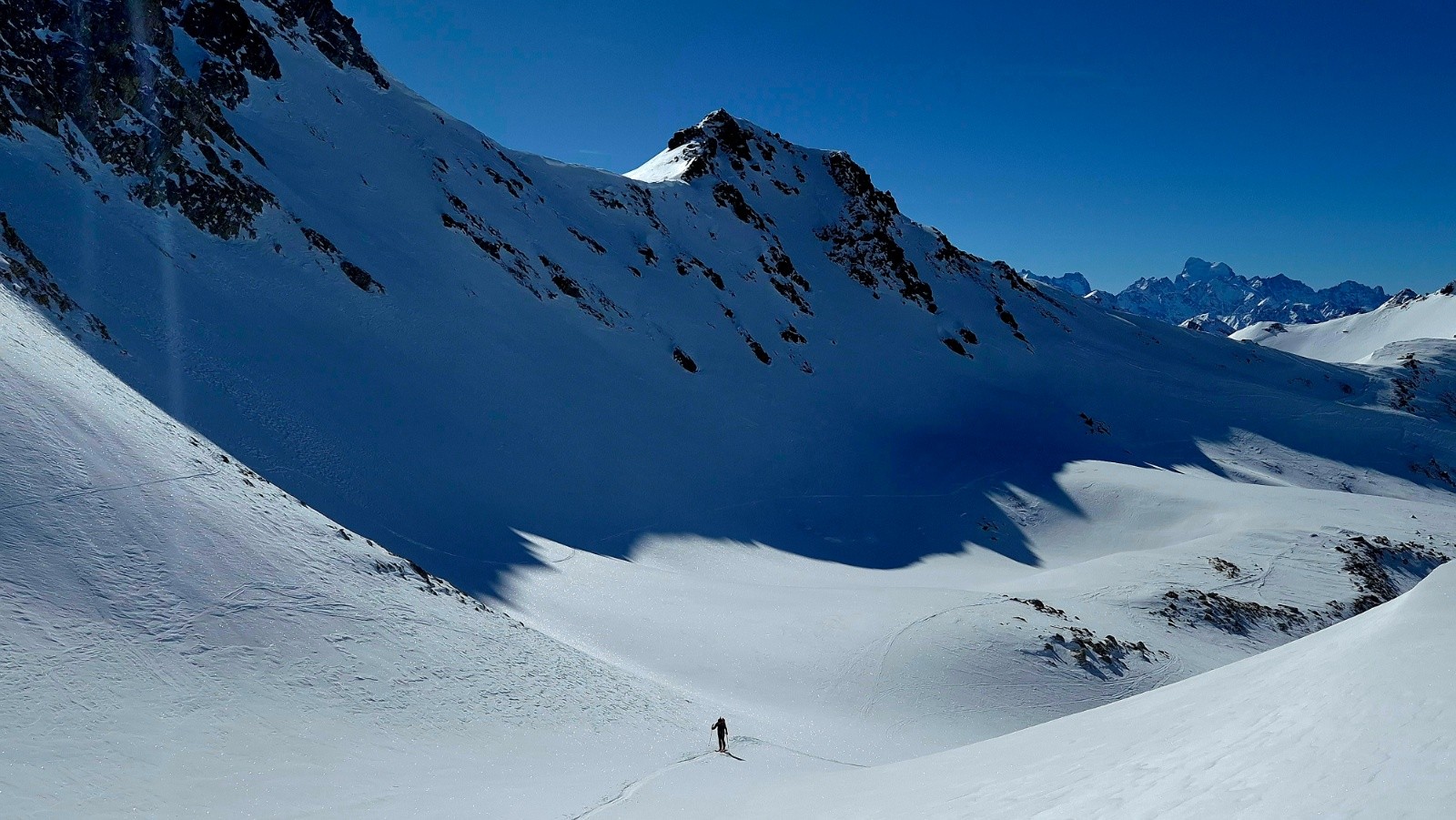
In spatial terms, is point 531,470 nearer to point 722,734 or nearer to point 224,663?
point 722,734

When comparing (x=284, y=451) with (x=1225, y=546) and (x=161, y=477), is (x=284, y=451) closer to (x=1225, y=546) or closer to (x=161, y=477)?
(x=161, y=477)

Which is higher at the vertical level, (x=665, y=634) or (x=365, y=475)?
(x=365, y=475)

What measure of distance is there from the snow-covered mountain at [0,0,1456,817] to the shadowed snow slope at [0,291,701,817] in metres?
0.07

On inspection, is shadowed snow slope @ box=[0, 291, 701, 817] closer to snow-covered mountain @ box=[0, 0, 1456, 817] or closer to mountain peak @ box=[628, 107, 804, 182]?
snow-covered mountain @ box=[0, 0, 1456, 817]

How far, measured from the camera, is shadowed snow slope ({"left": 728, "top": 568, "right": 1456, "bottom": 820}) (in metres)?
5.21

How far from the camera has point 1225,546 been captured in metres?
33.7

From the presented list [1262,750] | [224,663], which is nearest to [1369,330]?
[1262,750]

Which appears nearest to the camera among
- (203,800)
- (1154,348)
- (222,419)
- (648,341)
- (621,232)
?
(203,800)

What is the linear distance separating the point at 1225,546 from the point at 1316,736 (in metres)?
32.9

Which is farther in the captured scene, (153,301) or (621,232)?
(621,232)

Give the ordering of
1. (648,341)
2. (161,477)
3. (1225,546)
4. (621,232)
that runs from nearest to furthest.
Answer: (161,477), (1225,546), (648,341), (621,232)

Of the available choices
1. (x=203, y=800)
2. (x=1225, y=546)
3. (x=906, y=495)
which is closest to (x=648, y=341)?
(x=906, y=495)

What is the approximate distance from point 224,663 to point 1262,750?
486 inches

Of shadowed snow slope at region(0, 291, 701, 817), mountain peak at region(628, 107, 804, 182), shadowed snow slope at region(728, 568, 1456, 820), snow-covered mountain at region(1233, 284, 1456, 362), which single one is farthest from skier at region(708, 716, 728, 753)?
snow-covered mountain at region(1233, 284, 1456, 362)
